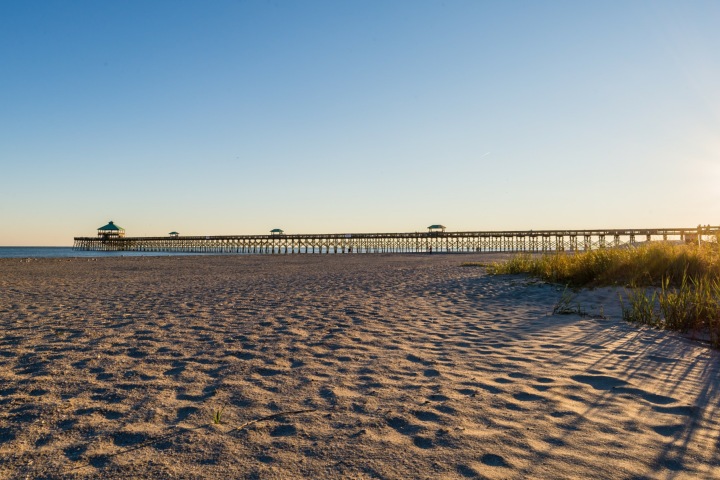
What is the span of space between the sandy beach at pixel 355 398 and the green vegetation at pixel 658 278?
57 centimetres

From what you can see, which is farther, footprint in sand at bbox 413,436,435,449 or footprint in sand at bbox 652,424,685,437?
footprint in sand at bbox 652,424,685,437

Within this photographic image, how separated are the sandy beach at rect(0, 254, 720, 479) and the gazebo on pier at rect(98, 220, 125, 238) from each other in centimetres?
8256

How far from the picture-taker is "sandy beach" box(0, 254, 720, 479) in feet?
8.00

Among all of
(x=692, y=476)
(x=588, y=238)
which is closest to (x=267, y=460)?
(x=692, y=476)

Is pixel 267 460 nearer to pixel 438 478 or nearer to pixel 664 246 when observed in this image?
pixel 438 478

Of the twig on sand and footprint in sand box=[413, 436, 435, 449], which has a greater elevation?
the twig on sand

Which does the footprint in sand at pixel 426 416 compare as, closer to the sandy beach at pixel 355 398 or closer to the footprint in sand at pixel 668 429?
the sandy beach at pixel 355 398

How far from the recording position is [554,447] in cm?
257

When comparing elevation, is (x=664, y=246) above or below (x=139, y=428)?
above

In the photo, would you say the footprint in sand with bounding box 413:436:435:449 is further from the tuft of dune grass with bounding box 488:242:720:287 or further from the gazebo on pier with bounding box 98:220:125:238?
the gazebo on pier with bounding box 98:220:125:238

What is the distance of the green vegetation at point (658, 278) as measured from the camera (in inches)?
233

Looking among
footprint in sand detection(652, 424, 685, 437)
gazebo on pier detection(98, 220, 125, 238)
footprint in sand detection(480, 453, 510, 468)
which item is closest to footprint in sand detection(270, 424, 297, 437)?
footprint in sand detection(480, 453, 510, 468)

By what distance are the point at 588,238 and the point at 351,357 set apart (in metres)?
56.1

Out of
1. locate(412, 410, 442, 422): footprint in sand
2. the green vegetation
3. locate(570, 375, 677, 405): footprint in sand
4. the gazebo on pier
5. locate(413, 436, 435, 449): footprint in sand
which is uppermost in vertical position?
the gazebo on pier
